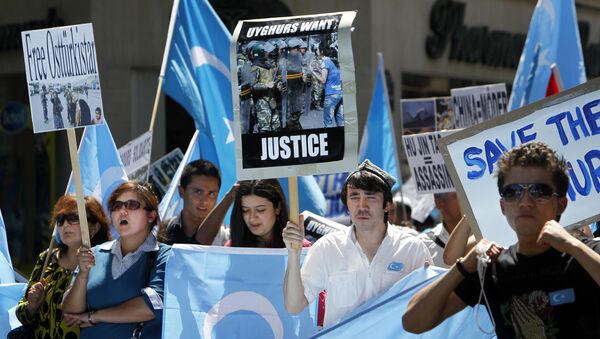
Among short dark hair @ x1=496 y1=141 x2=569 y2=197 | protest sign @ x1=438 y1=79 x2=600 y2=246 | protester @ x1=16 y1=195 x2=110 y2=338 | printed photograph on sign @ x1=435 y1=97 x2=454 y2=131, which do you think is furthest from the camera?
printed photograph on sign @ x1=435 y1=97 x2=454 y2=131

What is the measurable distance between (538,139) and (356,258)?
94 cm

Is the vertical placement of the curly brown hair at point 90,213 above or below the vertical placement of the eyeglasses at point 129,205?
below

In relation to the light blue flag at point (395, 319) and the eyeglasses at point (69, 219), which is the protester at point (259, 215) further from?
the light blue flag at point (395, 319)

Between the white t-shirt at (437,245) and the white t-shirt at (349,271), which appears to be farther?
the white t-shirt at (437,245)

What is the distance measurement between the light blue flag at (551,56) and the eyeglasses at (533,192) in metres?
4.82

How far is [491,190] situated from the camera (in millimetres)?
4793

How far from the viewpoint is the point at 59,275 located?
607 centimetres

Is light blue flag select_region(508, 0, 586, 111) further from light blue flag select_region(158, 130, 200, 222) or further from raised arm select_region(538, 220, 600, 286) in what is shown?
raised arm select_region(538, 220, 600, 286)

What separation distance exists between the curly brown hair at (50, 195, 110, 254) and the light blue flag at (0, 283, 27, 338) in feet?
1.61

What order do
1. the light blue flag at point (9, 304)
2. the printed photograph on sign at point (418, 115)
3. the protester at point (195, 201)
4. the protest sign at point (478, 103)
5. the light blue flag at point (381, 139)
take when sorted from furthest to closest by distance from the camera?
the printed photograph on sign at point (418, 115)
the light blue flag at point (381, 139)
the protest sign at point (478, 103)
the protester at point (195, 201)
the light blue flag at point (9, 304)

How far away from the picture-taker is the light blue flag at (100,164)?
7.65 meters

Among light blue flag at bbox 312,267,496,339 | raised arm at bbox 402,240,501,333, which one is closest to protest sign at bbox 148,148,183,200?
light blue flag at bbox 312,267,496,339

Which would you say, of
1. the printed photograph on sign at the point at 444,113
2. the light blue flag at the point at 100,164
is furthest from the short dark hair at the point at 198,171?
the printed photograph on sign at the point at 444,113

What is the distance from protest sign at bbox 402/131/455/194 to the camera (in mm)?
7543
